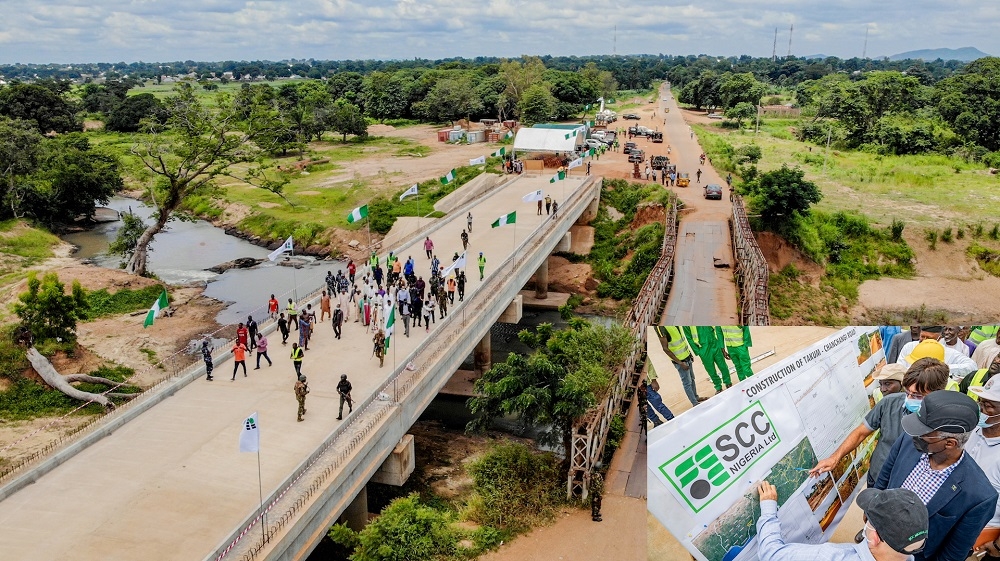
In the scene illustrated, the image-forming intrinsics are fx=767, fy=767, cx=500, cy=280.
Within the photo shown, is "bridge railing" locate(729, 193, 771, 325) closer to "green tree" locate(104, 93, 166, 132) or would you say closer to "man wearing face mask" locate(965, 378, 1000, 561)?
"man wearing face mask" locate(965, 378, 1000, 561)

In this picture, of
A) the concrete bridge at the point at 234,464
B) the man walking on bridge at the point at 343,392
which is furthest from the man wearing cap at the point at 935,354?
the man walking on bridge at the point at 343,392

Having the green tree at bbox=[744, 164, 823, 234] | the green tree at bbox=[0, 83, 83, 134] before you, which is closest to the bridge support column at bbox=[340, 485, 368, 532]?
the green tree at bbox=[744, 164, 823, 234]

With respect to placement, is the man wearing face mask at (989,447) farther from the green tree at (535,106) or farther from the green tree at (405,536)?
the green tree at (535,106)

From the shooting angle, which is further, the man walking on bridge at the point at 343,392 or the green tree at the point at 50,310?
the green tree at the point at 50,310

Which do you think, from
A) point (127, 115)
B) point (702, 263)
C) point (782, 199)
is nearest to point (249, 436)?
point (702, 263)

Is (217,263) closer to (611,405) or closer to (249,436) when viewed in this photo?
(611,405)

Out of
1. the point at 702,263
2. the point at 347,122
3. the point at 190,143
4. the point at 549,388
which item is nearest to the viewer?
the point at 549,388
